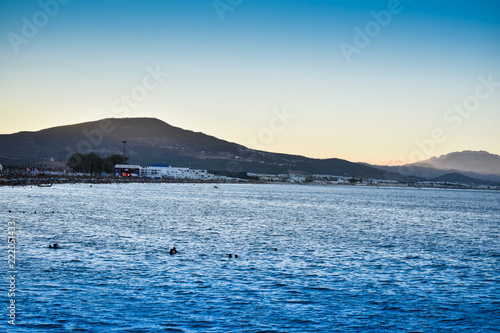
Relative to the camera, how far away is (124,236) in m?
52.3

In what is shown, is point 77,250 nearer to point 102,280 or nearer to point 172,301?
point 102,280

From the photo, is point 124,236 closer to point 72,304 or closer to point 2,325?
point 72,304

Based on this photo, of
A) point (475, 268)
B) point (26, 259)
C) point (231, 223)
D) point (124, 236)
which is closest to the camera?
point (26, 259)

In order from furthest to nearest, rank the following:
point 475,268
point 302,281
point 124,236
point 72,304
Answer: point 124,236 < point 475,268 < point 302,281 < point 72,304

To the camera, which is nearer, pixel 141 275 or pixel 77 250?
pixel 141 275

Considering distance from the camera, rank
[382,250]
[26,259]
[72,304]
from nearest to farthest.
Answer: [72,304], [26,259], [382,250]

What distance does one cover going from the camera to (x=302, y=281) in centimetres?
3222

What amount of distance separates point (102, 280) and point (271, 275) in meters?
11.1

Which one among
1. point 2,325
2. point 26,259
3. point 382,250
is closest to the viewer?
point 2,325

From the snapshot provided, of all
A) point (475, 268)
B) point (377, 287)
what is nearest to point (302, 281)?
point (377, 287)

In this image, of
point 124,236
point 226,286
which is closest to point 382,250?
point 226,286

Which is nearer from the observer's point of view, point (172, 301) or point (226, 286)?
point (172, 301)

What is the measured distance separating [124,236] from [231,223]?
22.6 m

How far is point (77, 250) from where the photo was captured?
41.2m
